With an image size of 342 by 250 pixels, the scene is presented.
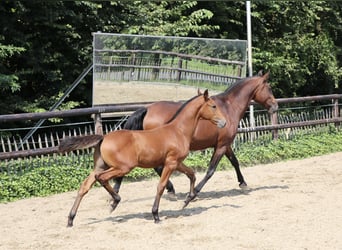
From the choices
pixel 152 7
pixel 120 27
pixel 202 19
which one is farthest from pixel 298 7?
pixel 120 27

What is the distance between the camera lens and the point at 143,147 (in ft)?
21.0

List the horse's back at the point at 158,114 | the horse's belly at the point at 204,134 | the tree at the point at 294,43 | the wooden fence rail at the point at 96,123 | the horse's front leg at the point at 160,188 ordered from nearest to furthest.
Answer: the horse's front leg at the point at 160,188, the horse's back at the point at 158,114, the horse's belly at the point at 204,134, the wooden fence rail at the point at 96,123, the tree at the point at 294,43

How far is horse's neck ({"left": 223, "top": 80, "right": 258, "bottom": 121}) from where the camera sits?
28.0ft

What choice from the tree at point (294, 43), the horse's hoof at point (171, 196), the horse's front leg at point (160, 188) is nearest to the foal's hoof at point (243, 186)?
the horse's hoof at point (171, 196)

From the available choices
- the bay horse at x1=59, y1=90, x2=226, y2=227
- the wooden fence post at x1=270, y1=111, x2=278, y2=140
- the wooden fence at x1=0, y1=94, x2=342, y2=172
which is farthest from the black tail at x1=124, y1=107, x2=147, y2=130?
the wooden fence post at x1=270, y1=111, x2=278, y2=140

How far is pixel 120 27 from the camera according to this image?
14.1 meters

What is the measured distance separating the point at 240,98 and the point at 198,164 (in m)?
2.47

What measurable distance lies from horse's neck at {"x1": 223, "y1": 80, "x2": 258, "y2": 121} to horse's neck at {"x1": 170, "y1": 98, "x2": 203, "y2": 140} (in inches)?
64.1

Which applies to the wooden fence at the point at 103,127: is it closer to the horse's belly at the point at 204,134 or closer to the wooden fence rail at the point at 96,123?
the wooden fence rail at the point at 96,123

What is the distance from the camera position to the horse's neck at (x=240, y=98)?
855cm

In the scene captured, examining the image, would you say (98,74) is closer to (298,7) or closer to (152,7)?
(152,7)

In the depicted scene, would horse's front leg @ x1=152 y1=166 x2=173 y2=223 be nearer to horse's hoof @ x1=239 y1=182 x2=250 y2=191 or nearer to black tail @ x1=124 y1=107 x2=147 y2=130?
black tail @ x1=124 y1=107 x2=147 y2=130

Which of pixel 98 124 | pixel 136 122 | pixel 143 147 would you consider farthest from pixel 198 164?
pixel 143 147

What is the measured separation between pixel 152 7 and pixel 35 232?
Answer: 34.2 ft
